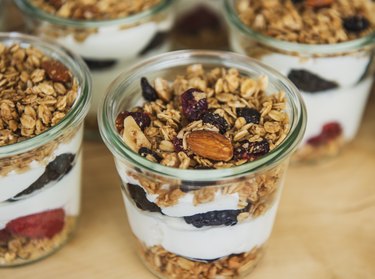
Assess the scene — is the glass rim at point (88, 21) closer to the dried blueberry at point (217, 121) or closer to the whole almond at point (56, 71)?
the whole almond at point (56, 71)

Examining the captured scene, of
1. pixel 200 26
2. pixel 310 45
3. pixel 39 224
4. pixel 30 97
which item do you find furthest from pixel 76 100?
pixel 200 26

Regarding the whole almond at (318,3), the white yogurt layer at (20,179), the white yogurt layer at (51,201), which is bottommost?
the white yogurt layer at (51,201)

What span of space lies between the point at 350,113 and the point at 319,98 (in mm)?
79

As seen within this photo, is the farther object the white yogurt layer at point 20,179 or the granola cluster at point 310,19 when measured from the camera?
the granola cluster at point 310,19

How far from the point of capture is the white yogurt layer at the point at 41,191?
0.81 metres

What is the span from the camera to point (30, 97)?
2.78ft

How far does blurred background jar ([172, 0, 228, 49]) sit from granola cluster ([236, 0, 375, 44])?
0.77 ft

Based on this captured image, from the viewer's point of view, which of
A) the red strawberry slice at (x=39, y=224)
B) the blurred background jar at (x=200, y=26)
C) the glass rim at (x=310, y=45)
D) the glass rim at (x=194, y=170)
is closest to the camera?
the glass rim at (x=194, y=170)

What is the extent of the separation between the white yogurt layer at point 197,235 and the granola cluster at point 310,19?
0.28 meters

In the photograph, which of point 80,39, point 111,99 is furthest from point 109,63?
point 111,99

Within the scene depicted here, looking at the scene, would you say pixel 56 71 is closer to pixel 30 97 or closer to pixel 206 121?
pixel 30 97

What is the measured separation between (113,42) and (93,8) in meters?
0.06

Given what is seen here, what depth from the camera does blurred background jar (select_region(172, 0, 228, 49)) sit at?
129cm

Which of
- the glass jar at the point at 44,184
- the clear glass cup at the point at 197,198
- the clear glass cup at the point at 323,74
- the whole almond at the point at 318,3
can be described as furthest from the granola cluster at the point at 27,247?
the whole almond at the point at 318,3
